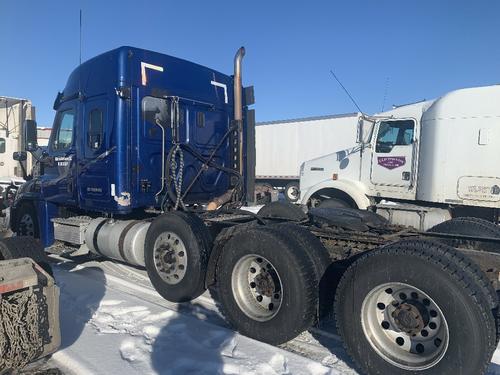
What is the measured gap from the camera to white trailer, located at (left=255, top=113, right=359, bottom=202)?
16.7 meters

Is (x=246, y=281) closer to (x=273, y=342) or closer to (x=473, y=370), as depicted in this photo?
(x=273, y=342)

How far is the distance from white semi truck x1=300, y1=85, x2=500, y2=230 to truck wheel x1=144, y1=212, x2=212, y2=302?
435cm

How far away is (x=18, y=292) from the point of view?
2867 millimetres

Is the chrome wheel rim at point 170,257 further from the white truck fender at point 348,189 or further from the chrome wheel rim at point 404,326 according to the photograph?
the white truck fender at point 348,189

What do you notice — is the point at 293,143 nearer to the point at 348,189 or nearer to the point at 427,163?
the point at 348,189

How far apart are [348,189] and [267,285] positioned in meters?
4.91

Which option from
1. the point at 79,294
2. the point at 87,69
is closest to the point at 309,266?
the point at 79,294

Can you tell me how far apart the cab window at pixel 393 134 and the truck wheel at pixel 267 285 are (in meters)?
Result: 4.94

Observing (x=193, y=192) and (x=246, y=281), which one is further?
(x=193, y=192)

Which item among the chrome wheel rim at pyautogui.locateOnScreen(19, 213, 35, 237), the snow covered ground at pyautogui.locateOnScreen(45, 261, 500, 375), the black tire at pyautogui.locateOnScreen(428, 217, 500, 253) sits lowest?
the snow covered ground at pyautogui.locateOnScreen(45, 261, 500, 375)

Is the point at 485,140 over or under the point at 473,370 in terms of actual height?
over

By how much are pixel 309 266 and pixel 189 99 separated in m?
Answer: 3.34

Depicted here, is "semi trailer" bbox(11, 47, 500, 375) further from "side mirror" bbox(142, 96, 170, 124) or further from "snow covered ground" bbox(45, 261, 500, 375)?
"snow covered ground" bbox(45, 261, 500, 375)

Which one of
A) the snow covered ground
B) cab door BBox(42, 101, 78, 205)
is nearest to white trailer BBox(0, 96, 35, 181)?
cab door BBox(42, 101, 78, 205)
